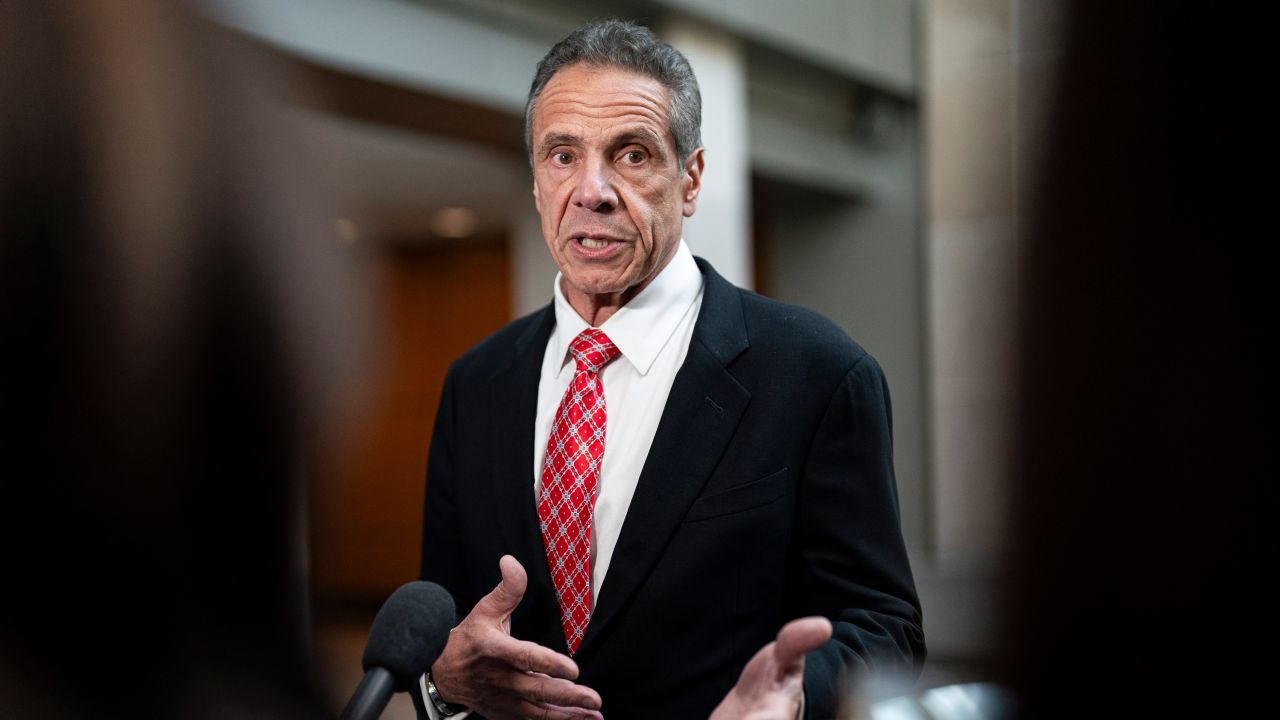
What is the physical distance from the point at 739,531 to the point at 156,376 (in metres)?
0.82

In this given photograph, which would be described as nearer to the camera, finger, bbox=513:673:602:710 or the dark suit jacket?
finger, bbox=513:673:602:710

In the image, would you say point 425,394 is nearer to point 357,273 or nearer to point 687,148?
point 687,148

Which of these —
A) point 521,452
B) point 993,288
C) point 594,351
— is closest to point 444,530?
point 521,452

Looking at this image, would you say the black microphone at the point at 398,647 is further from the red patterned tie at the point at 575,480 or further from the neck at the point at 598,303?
the neck at the point at 598,303

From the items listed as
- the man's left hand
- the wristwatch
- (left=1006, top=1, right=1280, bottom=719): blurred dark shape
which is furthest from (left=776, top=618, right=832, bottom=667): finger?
the wristwatch

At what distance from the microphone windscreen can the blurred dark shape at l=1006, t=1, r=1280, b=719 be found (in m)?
0.54

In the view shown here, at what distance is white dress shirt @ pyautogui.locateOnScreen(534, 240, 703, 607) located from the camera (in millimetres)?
1419

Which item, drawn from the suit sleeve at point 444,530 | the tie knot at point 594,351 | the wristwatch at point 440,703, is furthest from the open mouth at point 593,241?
the wristwatch at point 440,703

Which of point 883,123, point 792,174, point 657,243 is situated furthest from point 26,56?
point 883,123

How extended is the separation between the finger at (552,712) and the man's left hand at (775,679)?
1.06 ft

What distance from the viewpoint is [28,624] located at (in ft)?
2.20

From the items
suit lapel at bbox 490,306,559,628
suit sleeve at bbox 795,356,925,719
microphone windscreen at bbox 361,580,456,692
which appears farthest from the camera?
suit lapel at bbox 490,306,559,628

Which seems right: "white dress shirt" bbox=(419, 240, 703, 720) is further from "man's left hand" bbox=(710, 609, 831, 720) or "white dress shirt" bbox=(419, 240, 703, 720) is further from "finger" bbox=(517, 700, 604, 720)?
"man's left hand" bbox=(710, 609, 831, 720)

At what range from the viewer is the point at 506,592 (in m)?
1.18
